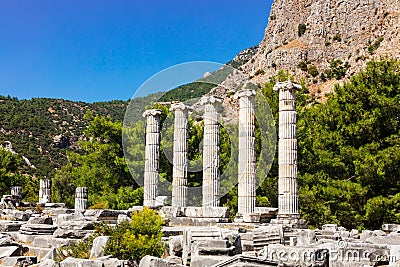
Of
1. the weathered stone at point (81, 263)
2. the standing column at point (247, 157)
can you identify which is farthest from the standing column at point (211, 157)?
the weathered stone at point (81, 263)

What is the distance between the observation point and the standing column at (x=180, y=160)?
26.5m

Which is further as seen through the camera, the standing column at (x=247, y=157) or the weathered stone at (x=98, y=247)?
the standing column at (x=247, y=157)

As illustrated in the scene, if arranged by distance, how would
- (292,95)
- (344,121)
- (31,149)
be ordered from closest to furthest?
(292,95) < (344,121) < (31,149)

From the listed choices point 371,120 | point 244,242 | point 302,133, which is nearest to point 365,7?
point 302,133

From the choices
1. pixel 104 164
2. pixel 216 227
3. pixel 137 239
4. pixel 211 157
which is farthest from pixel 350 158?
pixel 104 164

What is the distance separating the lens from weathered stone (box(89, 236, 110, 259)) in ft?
36.4

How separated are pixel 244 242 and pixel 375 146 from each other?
12963 millimetres

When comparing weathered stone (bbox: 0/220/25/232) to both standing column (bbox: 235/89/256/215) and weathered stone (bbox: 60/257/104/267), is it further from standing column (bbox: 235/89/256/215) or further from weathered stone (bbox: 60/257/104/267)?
standing column (bbox: 235/89/256/215)

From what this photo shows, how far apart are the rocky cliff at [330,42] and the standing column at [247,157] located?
54.5 m

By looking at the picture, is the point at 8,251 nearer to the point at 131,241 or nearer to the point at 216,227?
the point at 131,241

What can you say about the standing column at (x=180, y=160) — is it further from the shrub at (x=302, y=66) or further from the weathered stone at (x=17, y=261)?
the shrub at (x=302, y=66)

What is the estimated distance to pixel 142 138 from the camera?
125 feet

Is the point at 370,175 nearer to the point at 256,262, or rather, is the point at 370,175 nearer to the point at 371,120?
the point at 371,120

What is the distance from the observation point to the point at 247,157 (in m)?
24.4
